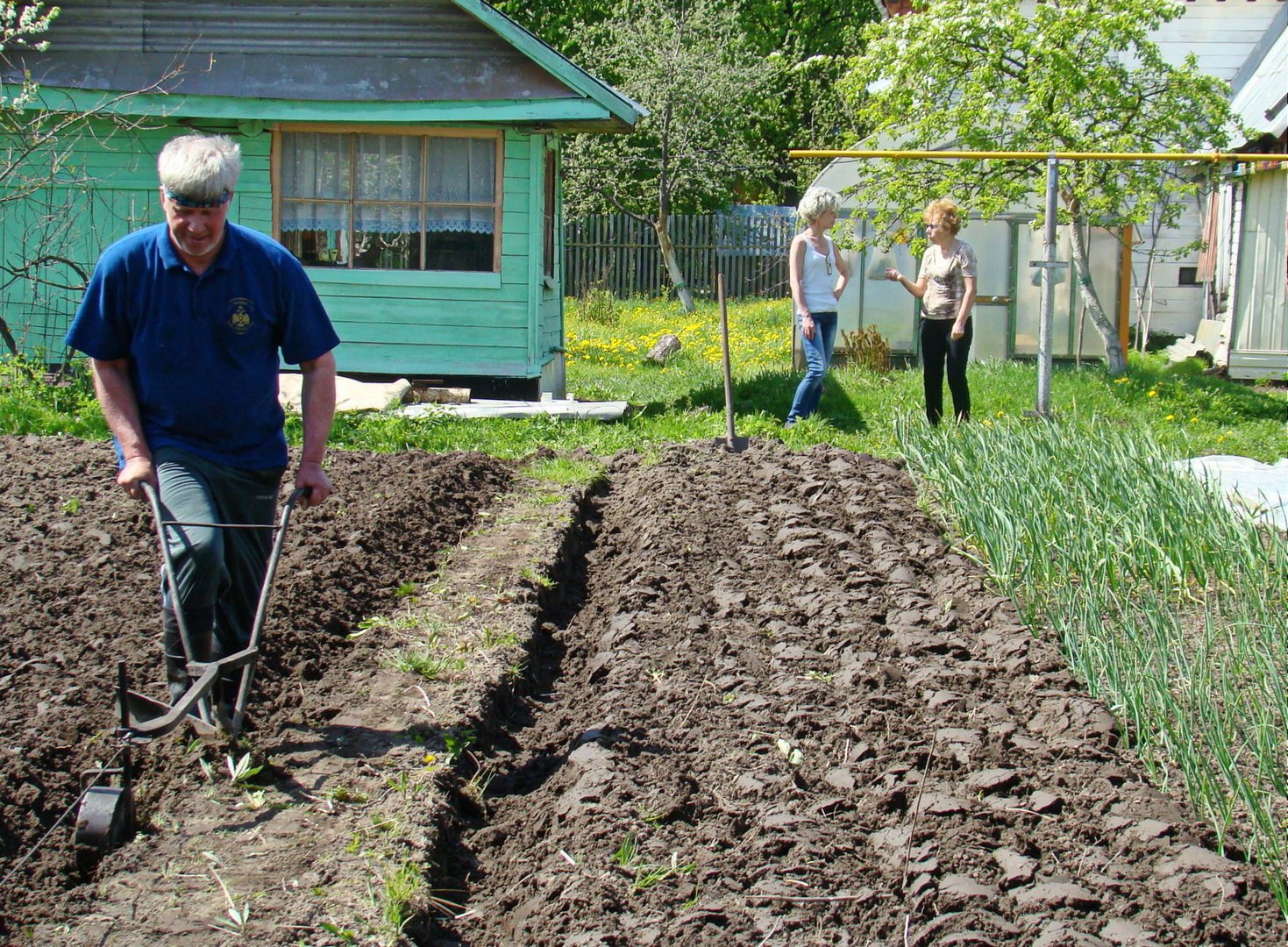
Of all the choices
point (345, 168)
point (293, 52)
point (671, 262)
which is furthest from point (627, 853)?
point (671, 262)

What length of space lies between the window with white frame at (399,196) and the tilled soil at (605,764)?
5.43 metres

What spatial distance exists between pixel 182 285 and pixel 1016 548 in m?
3.30

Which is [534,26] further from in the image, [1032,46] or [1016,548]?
[1016,548]

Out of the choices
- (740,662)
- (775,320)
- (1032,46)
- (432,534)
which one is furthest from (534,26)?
(740,662)

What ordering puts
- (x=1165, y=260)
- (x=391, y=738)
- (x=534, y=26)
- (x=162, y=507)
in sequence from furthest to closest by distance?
(x=534, y=26) < (x=1165, y=260) < (x=391, y=738) < (x=162, y=507)

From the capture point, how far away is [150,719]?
3.73 meters

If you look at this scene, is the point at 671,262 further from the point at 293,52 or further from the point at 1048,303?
the point at 1048,303

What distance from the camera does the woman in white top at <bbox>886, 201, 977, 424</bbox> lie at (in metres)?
8.82

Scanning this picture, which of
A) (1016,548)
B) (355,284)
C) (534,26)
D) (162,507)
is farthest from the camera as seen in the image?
(534,26)

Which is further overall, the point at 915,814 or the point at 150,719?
the point at 150,719

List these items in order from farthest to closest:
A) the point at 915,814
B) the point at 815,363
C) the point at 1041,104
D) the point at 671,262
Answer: the point at 671,262, the point at 1041,104, the point at 815,363, the point at 915,814

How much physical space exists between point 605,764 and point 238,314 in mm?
1665

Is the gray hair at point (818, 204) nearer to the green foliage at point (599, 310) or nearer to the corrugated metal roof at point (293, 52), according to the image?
the corrugated metal roof at point (293, 52)

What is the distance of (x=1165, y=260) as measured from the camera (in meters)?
17.2
